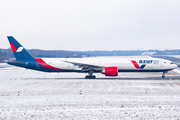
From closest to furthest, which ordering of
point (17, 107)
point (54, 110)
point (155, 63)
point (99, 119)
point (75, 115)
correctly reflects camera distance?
point (99, 119), point (75, 115), point (54, 110), point (17, 107), point (155, 63)

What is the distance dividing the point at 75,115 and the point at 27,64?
99.2ft

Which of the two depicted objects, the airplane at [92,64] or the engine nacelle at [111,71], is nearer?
the engine nacelle at [111,71]

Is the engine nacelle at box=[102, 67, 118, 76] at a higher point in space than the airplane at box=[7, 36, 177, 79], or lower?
lower

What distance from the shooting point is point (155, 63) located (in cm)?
4241

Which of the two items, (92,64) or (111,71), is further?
(92,64)

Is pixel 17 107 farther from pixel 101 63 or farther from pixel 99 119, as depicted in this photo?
pixel 101 63

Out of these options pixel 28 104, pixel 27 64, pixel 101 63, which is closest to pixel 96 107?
pixel 28 104

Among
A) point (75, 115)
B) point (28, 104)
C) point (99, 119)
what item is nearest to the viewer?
point (99, 119)

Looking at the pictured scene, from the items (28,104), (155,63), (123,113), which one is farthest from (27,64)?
(123,113)

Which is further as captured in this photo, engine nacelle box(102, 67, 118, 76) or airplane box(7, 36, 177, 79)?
airplane box(7, 36, 177, 79)

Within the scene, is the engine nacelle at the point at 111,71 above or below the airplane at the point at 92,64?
below

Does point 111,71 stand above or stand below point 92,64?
below

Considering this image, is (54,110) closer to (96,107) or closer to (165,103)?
(96,107)

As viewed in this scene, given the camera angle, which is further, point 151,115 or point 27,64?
point 27,64
